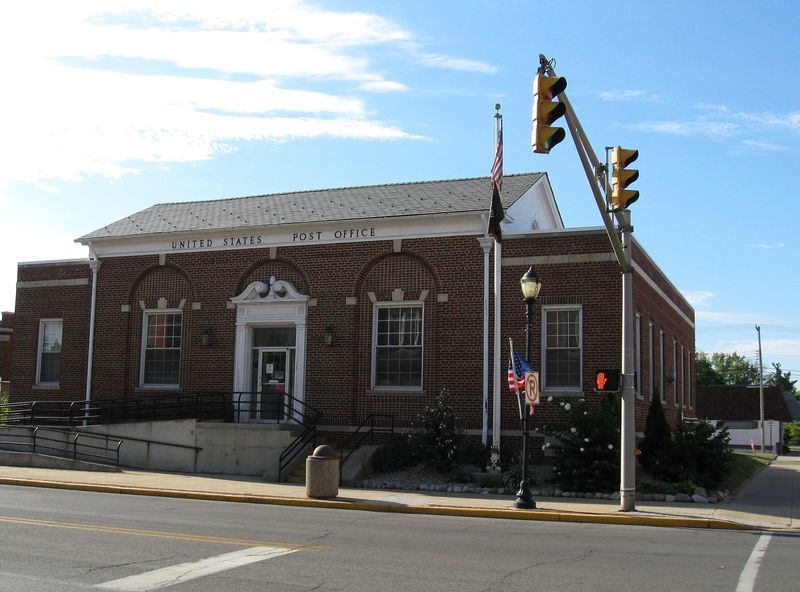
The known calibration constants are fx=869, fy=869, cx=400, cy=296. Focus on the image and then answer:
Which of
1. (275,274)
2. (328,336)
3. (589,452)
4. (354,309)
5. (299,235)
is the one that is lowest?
(589,452)

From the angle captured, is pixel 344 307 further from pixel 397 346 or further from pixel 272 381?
pixel 272 381

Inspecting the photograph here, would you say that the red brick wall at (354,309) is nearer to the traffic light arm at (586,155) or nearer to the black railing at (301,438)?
the black railing at (301,438)

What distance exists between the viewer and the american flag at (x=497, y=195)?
2070 cm

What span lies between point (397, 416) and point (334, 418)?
1855 mm

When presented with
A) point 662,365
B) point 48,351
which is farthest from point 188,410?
point 662,365

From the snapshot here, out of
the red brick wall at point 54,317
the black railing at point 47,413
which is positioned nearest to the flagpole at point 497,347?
the black railing at point 47,413

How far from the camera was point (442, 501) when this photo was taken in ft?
56.6

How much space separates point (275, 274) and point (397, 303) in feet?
13.1

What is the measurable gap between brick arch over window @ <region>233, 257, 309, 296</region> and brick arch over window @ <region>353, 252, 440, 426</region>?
1.94 m

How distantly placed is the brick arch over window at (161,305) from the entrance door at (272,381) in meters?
2.27

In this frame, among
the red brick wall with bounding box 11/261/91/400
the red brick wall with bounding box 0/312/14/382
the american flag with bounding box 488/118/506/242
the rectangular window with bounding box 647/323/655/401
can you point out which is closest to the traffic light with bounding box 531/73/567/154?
the american flag with bounding box 488/118/506/242

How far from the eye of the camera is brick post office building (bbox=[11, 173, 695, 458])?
2186 centimetres

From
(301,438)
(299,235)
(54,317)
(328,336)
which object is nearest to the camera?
(301,438)

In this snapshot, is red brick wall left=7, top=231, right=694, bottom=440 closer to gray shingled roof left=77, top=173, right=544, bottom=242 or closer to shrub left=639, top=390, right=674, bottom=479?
gray shingled roof left=77, top=173, right=544, bottom=242
